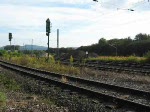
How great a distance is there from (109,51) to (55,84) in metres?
67.1

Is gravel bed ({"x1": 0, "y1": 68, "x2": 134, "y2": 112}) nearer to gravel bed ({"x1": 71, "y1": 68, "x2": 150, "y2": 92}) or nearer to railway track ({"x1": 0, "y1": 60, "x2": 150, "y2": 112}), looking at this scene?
railway track ({"x1": 0, "y1": 60, "x2": 150, "y2": 112})

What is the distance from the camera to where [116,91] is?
598 inches

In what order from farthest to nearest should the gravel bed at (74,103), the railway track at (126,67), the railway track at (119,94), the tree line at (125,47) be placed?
the tree line at (125,47)
the railway track at (126,67)
the railway track at (119,94)
the gravel bed at (74,103)

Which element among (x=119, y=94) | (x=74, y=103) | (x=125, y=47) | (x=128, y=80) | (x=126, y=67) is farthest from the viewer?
(x=125, y=47)

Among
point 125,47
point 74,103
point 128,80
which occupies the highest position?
point 125,47

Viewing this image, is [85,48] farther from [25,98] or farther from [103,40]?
[25,98]

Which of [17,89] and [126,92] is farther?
[17,89]

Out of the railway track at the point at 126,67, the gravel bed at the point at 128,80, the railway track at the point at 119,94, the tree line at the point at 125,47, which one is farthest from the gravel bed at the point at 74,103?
the tree line at the point at 125,47

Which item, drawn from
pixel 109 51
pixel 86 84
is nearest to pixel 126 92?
pixel 86 84

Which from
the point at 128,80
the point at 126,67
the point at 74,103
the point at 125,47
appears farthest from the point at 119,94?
the point at 125,47

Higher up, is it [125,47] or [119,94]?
[125,47]

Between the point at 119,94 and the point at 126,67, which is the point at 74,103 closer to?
the point at 119,94

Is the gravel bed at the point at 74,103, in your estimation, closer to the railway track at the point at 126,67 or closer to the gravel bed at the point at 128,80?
the gravel bed at the point at 128,80

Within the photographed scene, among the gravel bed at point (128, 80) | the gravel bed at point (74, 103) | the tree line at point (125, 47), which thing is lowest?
the gravel bed at point (128, 80)
